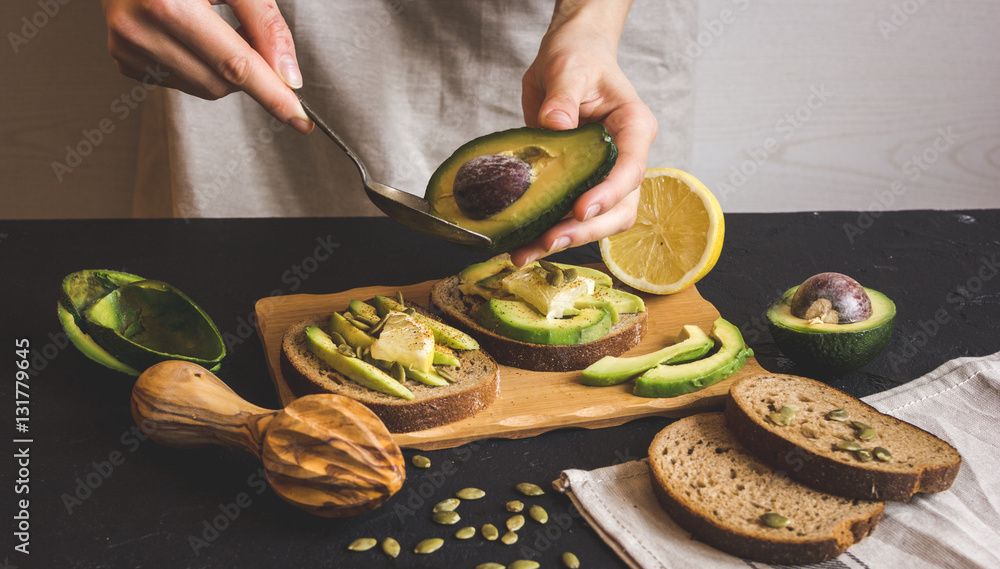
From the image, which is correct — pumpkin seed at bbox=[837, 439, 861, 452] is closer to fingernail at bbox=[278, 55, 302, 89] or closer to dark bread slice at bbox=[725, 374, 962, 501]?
dark bread slice at bbox=[725, 374, 962, 501]

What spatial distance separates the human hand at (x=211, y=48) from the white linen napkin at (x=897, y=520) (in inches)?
41.7

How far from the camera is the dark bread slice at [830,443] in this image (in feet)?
4.80

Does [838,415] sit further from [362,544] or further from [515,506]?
[362,544]

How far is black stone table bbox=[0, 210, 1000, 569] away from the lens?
1.37 metres

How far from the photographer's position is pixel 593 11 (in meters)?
2.46

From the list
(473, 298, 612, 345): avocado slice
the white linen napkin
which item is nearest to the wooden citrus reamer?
the white linen napkin

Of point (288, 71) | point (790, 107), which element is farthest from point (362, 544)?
point (790, 107)

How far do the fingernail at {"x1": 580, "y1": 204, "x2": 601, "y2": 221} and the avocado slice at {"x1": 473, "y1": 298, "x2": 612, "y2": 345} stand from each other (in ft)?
1.05

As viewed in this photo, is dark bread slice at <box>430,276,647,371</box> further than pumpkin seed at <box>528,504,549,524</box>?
Yes

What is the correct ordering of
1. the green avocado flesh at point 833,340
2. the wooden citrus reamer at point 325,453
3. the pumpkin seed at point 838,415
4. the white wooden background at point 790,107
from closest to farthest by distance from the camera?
the wooden citrus reamer at point 325,453, the pumpkin seed at point 838,415, the green avocado flesh at point 833,340, the white wooden background at point 790,107

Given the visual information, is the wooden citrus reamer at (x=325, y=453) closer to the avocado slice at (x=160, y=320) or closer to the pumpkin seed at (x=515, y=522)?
the pumpkin seed at (x=515, y=522)

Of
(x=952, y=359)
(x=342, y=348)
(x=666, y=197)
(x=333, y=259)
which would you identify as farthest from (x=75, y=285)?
(x=952, y=359)

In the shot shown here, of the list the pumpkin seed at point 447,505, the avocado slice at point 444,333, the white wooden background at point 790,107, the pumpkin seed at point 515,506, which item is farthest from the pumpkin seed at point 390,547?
the white wooden background at point 790,107

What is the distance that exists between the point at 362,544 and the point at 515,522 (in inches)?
11.3
